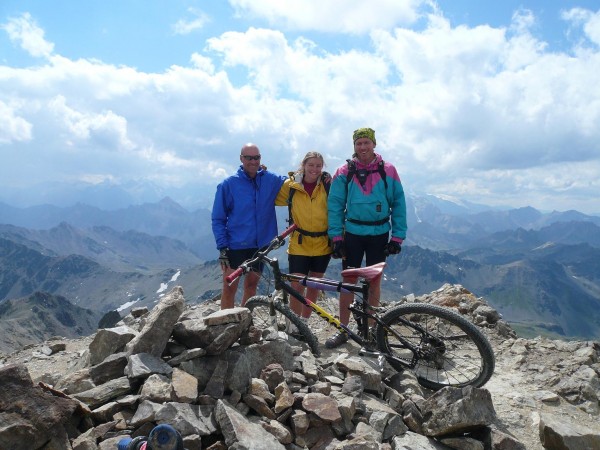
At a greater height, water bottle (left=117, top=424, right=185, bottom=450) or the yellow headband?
the yellow headband

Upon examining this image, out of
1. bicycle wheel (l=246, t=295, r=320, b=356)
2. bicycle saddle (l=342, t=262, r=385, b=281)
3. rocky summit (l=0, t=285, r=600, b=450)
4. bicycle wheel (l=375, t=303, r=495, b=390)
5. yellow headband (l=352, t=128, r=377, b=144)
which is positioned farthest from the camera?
yellow headband (l=352, t=128, r=377, b=144)

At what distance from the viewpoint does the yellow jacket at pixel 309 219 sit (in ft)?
32.9

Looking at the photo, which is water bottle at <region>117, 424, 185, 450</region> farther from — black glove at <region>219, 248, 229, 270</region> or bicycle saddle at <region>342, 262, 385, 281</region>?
black glove at <region>219, 248, 229, 270</region>

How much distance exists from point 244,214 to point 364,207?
3203 mm

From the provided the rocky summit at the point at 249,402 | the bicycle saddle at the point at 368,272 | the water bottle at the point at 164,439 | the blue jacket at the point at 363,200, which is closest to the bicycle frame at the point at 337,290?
the bicycle saddle at the point at 368,272

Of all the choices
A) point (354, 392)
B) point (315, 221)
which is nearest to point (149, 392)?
point (354, 392)

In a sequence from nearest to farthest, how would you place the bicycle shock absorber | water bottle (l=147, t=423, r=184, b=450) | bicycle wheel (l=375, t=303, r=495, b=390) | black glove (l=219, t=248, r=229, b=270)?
1. water bottle (l=147, t=423, r=184, b=450)
2. bicycle wheel (l=375, t=303, r=495, b=390)
3. the bicycle shock absorber
4. black glove (l=219, t=248, r=229, b=270)

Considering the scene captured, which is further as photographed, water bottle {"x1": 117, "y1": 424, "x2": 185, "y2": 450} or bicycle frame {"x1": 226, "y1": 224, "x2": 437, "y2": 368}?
bicycle frame {"x1": 226, "y1": 224, "x2": 437, "y2": 368}

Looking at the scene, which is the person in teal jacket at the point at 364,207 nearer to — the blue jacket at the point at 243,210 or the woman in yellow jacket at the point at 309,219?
the woman in yellow jacket at the point at 309,219

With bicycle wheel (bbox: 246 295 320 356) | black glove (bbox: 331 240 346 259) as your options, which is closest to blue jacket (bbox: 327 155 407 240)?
black glove (bbox: 331 240 346 259)

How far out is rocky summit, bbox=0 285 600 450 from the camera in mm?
5680

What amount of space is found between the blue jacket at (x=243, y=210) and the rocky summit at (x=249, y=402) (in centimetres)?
311

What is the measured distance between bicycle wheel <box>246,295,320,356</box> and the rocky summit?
0.32m

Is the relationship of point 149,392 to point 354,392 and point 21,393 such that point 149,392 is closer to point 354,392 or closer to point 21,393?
point 21,393
